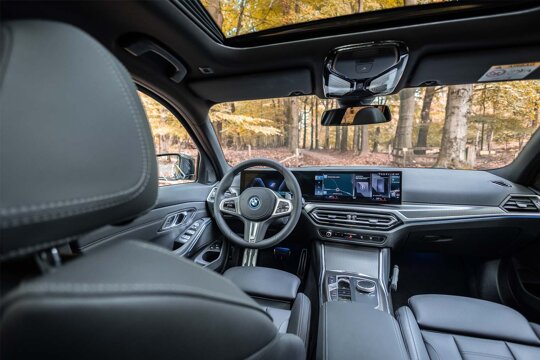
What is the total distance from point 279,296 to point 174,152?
1.71 metres

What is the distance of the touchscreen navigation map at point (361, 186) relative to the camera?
2111mm

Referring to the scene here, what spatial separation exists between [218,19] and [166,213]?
4.71ft

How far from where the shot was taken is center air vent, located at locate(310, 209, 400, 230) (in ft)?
6.80

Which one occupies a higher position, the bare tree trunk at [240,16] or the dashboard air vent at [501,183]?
the bare tree trunk at [240,16]

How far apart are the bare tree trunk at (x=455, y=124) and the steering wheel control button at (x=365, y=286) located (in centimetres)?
195

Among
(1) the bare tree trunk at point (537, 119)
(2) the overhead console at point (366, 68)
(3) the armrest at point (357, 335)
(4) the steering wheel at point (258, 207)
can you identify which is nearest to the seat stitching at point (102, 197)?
(3) the armrest at point (357, 335)

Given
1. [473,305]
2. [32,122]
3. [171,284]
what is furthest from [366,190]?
[32,122]

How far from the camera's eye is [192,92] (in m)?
2.26

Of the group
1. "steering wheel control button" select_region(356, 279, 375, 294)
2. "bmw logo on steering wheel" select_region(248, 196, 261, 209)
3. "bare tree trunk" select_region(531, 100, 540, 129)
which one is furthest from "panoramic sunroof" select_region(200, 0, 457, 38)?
"steering wheel control button" select_region(356, 279, 375, 294)

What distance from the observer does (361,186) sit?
2168mm

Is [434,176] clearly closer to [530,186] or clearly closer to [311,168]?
[530,186]

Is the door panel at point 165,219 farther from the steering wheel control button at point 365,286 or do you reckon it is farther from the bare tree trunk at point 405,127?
the bare tree trunk at point 405,127

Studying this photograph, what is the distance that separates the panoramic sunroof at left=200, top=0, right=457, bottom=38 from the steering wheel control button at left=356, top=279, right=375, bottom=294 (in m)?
1.77

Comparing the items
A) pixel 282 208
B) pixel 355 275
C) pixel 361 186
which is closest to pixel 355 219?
pixel 361 186
